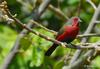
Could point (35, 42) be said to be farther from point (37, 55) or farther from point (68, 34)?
point (68, 34)

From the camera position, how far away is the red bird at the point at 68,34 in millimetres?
3889

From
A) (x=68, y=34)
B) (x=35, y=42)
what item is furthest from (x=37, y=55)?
(x=68, y=34)

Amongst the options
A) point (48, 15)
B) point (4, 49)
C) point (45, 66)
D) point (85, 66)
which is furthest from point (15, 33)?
point (85, 66)

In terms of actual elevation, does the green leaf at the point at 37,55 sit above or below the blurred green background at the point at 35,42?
below

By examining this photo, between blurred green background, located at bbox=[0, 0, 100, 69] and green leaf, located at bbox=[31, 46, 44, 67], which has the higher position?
blurred green background, located at bbox=[0, 0, 100, 69]

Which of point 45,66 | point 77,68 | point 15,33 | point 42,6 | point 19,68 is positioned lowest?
point 77,68

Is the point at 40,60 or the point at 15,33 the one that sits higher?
the point at 15,33

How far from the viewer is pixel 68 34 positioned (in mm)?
4074

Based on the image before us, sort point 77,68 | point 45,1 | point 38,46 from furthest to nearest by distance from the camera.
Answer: point 45,1
point 38,46
point 77,68

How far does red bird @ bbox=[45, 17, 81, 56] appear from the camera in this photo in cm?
389

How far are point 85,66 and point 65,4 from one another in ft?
9.65

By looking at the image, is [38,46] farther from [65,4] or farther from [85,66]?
[65,4]

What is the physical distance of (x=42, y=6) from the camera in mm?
4359

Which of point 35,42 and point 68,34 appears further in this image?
point 68,34
